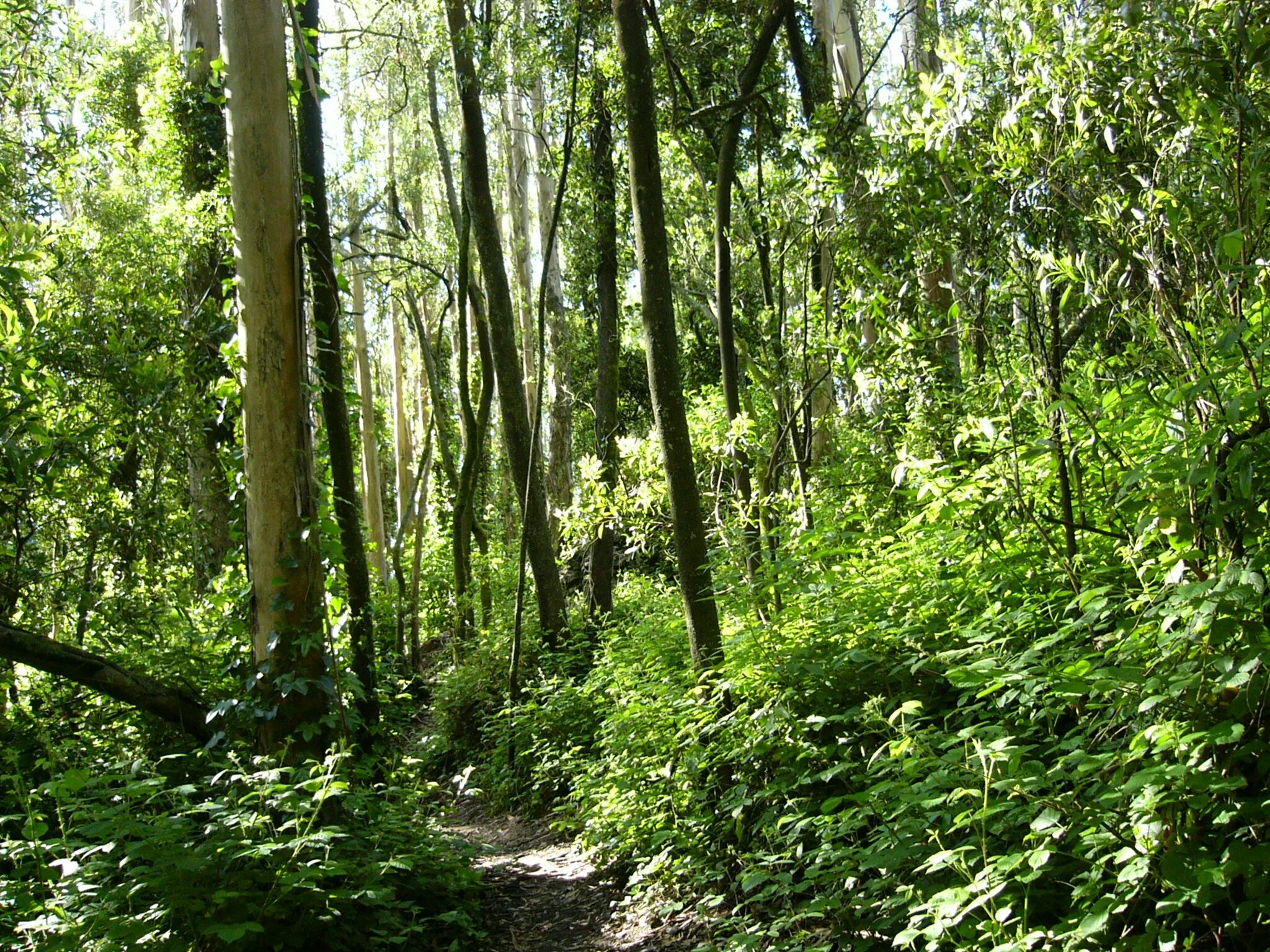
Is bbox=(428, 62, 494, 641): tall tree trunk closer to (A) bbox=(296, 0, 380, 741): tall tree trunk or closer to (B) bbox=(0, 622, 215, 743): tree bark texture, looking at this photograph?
(A) bbox=(296, 0, 380, 741): tall tree trunk

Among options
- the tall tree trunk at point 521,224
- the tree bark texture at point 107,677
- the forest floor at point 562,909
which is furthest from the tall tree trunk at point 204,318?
the tall tree trunk at point 521,224

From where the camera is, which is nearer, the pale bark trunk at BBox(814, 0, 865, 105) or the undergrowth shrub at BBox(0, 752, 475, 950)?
the undergrowth shrub at BBox(0, 752, 475, 950)

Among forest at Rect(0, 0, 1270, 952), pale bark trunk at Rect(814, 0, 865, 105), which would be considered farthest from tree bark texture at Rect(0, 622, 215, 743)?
pale bark trunk at Rect(814, 0, 865, 105)

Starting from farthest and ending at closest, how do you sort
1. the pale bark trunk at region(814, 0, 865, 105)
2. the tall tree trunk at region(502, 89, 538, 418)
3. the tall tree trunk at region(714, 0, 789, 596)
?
the tall tree trunk at region(502, 89, 538, 418) < the pale bark trunk at region(814, 0, 865, 105) < the tall tree trunk at region(714, 0, 789, 596)

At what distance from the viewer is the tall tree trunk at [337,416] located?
6.83m

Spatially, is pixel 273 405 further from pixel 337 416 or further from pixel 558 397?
pixel 558 397

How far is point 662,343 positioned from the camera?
5.61 m

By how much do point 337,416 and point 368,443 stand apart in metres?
16.1

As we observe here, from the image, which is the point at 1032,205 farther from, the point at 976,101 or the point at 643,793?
the point at 643,793

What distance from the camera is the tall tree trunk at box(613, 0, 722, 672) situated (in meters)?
5.51

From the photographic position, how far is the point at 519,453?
10773 millimetres

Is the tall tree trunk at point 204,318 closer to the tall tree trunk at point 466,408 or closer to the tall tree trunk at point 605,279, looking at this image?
the tall tree trunk at point 466,408

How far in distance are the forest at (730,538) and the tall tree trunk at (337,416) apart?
4 cm

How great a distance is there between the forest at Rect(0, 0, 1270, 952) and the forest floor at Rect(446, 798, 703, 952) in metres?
0.03
